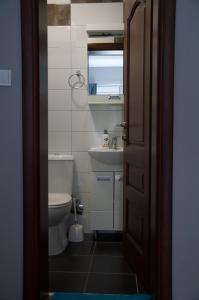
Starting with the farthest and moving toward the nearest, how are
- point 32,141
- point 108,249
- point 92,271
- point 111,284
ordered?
point 108,249, point 92,271, point 111,284, point 32,141

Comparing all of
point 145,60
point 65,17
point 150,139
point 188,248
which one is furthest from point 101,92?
point 188,248

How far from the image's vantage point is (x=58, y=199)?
2.31 metres

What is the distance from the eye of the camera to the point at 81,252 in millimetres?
2363

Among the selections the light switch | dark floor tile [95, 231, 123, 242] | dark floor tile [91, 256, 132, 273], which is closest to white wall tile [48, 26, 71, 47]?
the light switch

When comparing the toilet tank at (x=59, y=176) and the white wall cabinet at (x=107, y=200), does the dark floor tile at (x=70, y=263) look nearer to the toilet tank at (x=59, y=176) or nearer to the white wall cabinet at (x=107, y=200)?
the white wall cabinet at (x=107, y=200)

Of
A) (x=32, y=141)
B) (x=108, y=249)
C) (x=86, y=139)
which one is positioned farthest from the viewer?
(x=86, y=139)

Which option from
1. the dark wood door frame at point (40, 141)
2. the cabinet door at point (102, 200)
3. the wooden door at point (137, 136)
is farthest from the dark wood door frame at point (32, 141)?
the cabinet door at point (102, 200)

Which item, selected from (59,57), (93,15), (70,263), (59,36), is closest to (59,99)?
(59,57)

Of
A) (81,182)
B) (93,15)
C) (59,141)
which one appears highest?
(93,15)

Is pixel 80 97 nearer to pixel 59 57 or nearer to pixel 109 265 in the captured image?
pixel 59 57

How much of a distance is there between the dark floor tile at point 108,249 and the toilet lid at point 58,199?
1.71 ft

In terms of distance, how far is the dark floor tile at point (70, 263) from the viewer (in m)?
2.04

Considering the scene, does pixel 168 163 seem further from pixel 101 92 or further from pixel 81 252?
pixel 101 92

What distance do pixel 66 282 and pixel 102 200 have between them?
0.89 metres
